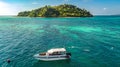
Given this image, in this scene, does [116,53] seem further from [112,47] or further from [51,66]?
[51,66]

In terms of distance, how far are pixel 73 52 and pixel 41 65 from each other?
51.5 feet

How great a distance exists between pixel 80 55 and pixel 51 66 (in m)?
13.6

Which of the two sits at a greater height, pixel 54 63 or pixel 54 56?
pixel 54 56

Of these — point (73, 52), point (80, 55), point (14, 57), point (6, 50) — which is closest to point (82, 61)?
point (80, 55)

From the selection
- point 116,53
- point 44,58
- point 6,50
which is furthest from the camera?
point 6,50

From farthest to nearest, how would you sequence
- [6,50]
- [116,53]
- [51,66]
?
[6,50], [116,53], [51,66]

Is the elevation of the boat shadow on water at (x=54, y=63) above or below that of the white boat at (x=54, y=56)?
below

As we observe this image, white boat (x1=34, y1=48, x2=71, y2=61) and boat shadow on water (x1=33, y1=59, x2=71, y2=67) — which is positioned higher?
white boat (x1=34, y1=48, x2=71, y2=61)

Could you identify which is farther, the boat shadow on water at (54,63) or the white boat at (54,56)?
the white boat at (54,56)

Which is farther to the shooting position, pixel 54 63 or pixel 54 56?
pixel 54 56

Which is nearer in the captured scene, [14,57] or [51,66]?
[51,66]

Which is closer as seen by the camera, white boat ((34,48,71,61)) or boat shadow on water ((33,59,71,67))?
boat shadow on water ((33,59,71,67))

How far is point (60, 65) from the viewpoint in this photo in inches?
1941

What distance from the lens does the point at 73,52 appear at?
60125 millimetres
